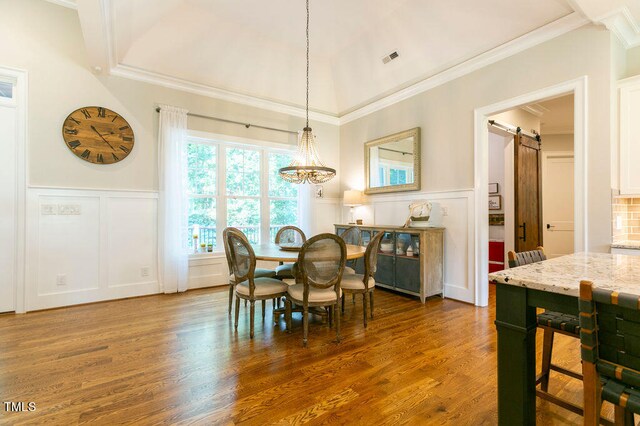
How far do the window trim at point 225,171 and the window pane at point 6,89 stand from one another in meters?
1.94

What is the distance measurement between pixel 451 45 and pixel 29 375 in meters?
5.30

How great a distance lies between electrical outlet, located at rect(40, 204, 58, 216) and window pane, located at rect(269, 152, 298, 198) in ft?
9.60

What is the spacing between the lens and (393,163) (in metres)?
4.89

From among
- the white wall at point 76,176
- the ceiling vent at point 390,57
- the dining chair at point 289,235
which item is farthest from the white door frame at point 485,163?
the white wall at point 76,176

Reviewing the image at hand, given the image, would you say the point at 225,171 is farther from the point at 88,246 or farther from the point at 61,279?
the point at 61,279

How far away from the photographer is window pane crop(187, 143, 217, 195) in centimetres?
465

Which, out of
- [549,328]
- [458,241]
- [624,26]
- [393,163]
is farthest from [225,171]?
[624,26]

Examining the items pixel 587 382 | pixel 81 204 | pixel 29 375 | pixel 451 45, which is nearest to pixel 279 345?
pixel 29 375

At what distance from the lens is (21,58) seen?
346cm

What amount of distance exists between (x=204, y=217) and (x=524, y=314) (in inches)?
175

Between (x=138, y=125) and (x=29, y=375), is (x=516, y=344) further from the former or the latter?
(x=138, y=125)

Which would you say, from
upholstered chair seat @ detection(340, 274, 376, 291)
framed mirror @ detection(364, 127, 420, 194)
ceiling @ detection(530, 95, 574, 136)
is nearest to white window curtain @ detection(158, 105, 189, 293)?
upholstered chair seat @ detection(340, 274, 376, 291)

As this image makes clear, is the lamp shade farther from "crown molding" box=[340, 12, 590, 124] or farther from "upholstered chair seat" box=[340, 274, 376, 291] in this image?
"upholstered chair seat" box=[340, 274, 376, 291]

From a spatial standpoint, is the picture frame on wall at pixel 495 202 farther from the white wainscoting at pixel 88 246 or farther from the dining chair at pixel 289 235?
the white wainscoting at pixel 88 246
